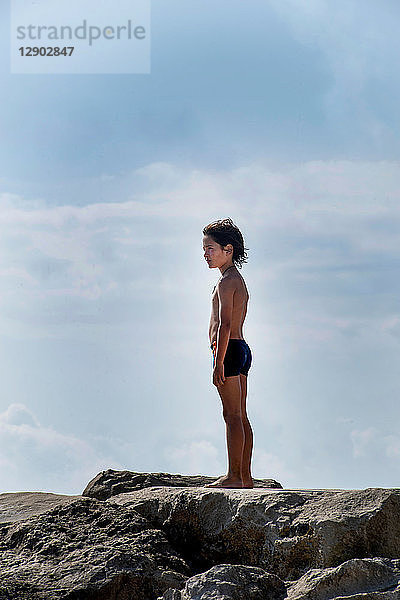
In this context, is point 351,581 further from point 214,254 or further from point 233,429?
point 214,254

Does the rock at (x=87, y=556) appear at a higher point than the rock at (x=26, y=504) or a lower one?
lower

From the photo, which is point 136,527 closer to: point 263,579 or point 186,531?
point 186,531

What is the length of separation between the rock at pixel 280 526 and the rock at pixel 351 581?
316 millimetres

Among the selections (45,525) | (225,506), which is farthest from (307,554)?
(45,525)

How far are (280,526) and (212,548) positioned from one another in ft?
1.14

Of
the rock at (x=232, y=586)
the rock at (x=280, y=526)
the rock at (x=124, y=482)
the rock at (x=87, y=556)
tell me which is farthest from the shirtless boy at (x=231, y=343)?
the rock at (x=232, y=586)

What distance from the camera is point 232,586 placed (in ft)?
7.12

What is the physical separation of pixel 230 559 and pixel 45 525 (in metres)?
0.76

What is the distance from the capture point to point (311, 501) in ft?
9.30

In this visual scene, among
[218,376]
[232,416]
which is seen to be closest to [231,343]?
[218,376]

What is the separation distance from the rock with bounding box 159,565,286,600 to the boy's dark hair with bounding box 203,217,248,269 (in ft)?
7.10

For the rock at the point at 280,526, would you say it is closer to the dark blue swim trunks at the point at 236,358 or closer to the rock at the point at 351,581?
the rock at the point at 351,581

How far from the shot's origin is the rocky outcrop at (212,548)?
2.22 meters

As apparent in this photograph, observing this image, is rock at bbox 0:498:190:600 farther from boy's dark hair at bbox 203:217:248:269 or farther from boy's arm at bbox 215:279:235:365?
boy's dark hair at bbox 203:217:248:269
